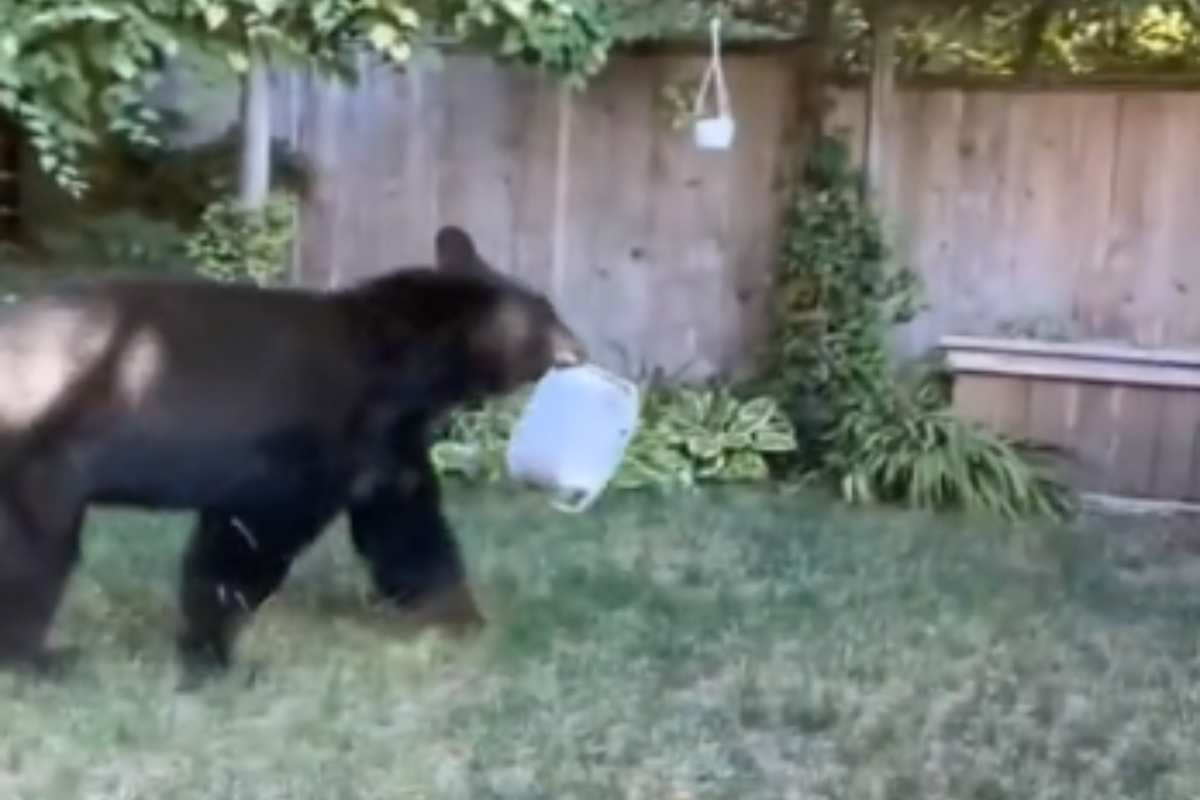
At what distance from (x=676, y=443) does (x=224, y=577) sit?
8.85 feet

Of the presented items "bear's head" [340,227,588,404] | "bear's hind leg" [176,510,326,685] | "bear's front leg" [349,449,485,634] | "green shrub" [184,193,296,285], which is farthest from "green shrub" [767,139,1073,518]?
"bear's hind leg" [176,510,326,685]

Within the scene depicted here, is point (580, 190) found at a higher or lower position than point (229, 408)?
higher

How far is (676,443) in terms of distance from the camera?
261 inches

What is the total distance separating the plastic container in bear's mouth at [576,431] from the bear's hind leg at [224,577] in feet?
4.70

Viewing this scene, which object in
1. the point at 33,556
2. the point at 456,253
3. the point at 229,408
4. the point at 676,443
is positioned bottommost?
the point at 676,443

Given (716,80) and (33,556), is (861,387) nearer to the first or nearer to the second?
(716,80)

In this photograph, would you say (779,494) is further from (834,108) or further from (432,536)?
(432,536)

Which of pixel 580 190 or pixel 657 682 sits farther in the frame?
pixel 580 190

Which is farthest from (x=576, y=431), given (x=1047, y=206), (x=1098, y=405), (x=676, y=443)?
(x=1047, y=206)

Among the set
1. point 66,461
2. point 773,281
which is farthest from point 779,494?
point 66,461

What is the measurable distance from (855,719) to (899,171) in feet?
11.6

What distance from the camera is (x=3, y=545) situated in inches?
152

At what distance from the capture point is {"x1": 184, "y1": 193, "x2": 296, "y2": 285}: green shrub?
6.84m

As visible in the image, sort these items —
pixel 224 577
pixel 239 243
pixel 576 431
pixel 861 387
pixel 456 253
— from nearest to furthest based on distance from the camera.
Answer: pixel 224 577
pixel 456 253
pixel 576 431
pixel 861 387
pixel 239 243
